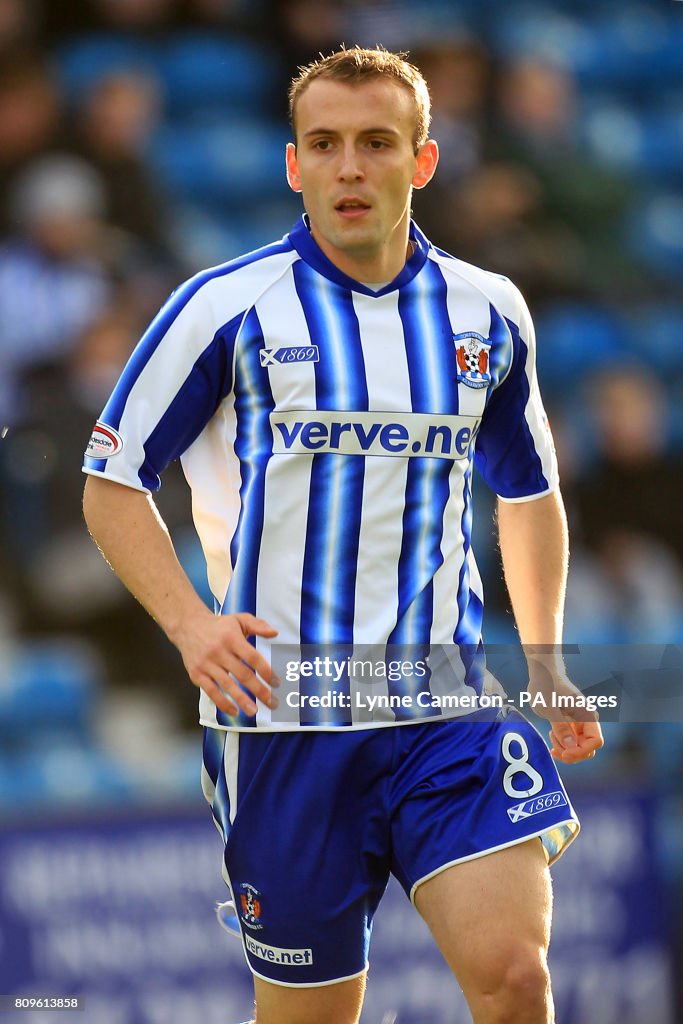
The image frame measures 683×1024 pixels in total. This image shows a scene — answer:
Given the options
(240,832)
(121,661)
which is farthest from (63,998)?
(240,832)

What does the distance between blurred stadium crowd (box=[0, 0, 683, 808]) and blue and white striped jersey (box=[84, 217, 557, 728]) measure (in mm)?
1247

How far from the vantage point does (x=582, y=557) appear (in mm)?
3596

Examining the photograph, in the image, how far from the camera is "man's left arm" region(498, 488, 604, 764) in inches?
85.7

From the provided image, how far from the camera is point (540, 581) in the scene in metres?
2.23

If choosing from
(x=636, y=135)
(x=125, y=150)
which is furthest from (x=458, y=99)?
(x=125, y=150)

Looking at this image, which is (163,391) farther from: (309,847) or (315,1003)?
(315,1003)

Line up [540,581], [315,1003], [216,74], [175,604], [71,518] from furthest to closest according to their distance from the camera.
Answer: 1. [216,74]
2. [71,518]
3. [540,581]
4. [315,1003]
5. [175,604]

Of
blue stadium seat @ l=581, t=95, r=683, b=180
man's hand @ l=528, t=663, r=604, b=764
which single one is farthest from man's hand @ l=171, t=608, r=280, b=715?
blue stadium seat @ l=581, t=95, r=683, b=180

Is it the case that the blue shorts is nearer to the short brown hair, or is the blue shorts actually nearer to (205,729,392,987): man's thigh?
(205,729,392,987): man's thigh

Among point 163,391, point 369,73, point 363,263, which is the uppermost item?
point 369,73

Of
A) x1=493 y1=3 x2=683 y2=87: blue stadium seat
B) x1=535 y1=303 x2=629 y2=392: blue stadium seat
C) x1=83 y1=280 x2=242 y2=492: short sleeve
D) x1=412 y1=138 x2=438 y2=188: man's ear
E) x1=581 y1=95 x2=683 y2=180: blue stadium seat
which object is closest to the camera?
x1=83 y1=280 x2=242 y2=492: short sleeve

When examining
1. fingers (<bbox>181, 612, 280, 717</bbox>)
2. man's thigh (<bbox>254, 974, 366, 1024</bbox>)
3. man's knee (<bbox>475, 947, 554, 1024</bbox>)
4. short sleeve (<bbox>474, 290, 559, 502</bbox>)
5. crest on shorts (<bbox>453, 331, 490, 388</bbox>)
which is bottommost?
man's thigh (<bbox>254, 974, 366, 1024</bbox>)

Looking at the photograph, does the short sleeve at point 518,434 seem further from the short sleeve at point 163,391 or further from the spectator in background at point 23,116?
the spectator in background at point 23,116

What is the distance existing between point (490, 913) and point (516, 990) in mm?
101
